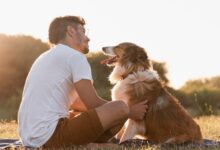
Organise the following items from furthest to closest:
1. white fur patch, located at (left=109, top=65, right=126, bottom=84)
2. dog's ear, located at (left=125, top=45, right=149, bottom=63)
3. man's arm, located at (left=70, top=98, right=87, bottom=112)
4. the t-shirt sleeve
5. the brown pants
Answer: white fur patch, located at (left=109, top=65, right=126, bottom=84) → dog's ear, located at (left=125, top=45, right=149, bottom=63) → man's arm, located at (left=70, top=98, right=87, bottom=112) → the brown pants → the t-shirt sleeve

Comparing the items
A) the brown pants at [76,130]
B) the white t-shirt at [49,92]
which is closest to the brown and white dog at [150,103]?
the brown pants at [76,130]

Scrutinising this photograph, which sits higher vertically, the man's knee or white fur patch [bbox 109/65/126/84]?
white fur patch [bbox 109/65/126/84]

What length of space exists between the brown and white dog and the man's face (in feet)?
3.29

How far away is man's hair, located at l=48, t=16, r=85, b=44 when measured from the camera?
17.6ft

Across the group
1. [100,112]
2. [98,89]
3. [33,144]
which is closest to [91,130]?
[100,112]

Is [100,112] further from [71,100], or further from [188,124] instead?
[188,124]

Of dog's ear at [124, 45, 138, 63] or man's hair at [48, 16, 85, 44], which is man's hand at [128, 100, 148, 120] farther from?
man's hair at [48, 16, 85, 44]

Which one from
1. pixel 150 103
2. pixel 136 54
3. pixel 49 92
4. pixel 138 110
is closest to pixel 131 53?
pixel 136 54

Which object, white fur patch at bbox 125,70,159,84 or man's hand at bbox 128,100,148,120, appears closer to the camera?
man's hand at bbox 128,100,148,120

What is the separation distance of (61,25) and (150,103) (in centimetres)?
150

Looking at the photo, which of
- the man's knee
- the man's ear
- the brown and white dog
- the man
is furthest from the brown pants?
the brown and white dog

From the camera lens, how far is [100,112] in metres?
5.21

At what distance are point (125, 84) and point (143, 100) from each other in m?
0.38

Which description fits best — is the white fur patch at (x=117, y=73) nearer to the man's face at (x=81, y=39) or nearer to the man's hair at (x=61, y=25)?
the man's face at (x=81, y=39)
